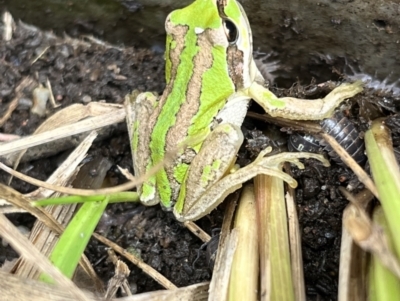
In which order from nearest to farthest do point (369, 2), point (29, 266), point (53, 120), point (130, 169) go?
point (29, 266) < point (369, 2) < point (53, 120) < point (130, 169)

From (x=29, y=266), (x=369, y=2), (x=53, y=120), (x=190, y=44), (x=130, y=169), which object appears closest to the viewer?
(x=29, y=266)

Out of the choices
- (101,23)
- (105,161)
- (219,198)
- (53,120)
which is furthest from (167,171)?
(101,23)

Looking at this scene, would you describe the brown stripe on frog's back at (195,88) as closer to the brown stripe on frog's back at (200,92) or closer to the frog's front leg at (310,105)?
the brown stripe on frog's back at (200,92)

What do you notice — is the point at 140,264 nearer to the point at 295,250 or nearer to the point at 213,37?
the point at 295,250

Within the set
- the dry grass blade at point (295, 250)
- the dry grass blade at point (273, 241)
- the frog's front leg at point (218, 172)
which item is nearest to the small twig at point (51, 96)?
the frog's front leg at point (218, 172)

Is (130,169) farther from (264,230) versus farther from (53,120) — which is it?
(264,230)

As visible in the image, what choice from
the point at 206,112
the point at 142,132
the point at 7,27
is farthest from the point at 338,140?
the point at 7,27

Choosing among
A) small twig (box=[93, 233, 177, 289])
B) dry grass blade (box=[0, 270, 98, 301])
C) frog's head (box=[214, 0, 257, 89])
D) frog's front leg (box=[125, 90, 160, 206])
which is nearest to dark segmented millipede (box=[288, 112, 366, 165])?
frog's head (box=[214, 0, 257, 89])

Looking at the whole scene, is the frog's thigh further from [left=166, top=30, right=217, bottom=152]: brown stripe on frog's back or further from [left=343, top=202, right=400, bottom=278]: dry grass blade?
[left=343, top=202, right=400, bottom=278]: dry grass blade

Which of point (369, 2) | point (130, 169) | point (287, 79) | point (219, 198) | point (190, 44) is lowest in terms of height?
point (130, 169)
